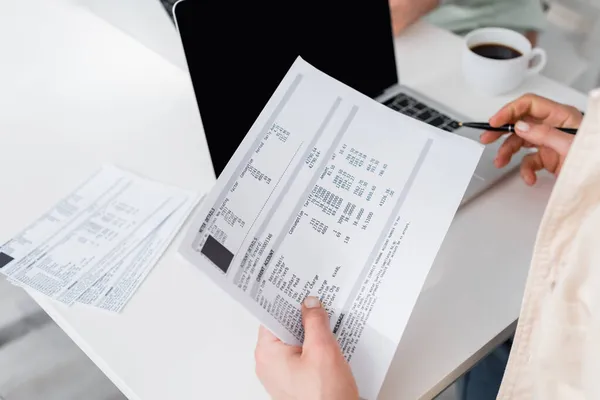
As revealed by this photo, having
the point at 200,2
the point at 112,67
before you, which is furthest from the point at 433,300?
the point at 112,67

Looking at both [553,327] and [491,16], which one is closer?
[553,327]

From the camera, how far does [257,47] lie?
76cm

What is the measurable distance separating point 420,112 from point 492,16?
508 mm

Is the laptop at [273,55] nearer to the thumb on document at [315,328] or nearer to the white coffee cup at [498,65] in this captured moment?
the white coffee cup at [498,65]

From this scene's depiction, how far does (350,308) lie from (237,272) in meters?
0.11

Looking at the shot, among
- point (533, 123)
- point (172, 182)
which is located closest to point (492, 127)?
point (533, 123)

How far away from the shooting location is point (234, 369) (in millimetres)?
597

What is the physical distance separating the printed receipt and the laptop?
0.17 meters

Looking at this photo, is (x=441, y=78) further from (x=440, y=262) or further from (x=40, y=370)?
(x=40, y=370)

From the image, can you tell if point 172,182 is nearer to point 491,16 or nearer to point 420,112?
point 420,112

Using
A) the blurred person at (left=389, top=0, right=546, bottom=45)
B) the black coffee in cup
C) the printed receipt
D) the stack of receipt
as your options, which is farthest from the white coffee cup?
the stack of receipt

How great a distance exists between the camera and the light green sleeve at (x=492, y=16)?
4.01 feet

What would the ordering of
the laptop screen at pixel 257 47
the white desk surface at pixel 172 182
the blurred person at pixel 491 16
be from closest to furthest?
the white desk surface at pixel 172 182 < the laptop screen at pixel 257 47 < the blurred person at pixel 491 16

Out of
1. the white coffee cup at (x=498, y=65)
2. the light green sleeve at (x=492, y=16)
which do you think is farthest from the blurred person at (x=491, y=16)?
the white coffee cup at (x=498, y=65)
